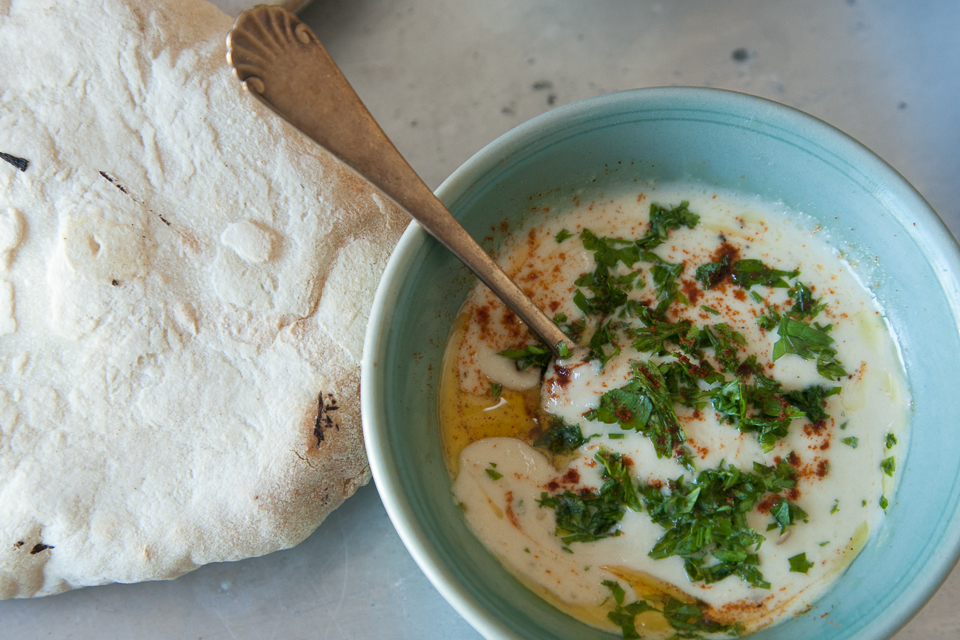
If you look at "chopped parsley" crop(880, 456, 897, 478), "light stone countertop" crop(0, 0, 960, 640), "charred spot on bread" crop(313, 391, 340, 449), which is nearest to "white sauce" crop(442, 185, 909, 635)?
"chopped parsley" crop(880, 456, 897, 478)

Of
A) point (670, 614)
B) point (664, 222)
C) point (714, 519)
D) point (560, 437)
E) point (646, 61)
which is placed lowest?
point (670, 614)

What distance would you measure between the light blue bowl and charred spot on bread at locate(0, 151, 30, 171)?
825mm

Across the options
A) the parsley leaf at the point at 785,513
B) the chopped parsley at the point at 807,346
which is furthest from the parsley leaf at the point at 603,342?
the parsley leaf at the point at 785,513

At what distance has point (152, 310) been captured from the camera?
4.49 ft

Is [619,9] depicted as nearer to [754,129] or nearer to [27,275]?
[754,129]

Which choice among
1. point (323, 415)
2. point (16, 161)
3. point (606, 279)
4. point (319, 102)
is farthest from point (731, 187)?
point (16, 161)

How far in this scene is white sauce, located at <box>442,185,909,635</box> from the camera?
1411 millimetres

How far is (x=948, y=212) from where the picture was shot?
1.82 meters

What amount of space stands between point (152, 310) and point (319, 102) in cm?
59

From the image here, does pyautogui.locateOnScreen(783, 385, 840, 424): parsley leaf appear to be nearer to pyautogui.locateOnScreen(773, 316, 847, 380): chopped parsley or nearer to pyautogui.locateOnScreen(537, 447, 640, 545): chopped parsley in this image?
pyautogui.locateOnScreen(773, 316, 847, 380): chopped parsley

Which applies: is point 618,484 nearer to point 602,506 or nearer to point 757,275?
point 602,506

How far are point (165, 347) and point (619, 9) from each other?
161 cm

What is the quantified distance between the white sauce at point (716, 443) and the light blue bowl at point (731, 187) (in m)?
0.04

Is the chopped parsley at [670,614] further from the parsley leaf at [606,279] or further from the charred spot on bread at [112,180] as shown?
the charred spot on bread at [112,180]
